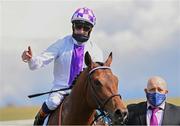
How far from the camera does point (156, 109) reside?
569cm

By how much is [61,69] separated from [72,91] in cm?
46

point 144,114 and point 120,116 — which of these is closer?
point 120,116

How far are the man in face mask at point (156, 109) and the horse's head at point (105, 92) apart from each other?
446 millimetres

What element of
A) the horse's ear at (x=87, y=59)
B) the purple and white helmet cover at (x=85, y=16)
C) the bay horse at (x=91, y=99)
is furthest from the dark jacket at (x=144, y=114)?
the purple and white helmet cover at (x=85, y=16)

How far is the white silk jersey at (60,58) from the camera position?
6.30m

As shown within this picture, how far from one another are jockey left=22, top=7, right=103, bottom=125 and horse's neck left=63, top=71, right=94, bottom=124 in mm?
395

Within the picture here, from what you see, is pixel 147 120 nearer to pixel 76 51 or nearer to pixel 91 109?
pixel 91 109

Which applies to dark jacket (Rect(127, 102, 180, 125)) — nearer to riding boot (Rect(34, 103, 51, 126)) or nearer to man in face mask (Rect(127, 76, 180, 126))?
man in face mask (Rect(127, 76, 180, 126))

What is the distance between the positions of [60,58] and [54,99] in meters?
0.58

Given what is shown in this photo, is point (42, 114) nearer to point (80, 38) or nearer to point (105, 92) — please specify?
point (80, 38)

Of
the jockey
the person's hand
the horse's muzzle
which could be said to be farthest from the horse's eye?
the person's hand

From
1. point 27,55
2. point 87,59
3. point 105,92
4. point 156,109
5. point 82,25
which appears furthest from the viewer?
point 82,25

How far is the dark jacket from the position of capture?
5.64 m

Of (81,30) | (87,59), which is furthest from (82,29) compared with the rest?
(87,59)
